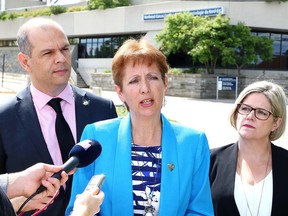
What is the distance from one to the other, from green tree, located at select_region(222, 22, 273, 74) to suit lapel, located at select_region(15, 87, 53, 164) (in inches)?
870

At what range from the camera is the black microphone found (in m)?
1.80

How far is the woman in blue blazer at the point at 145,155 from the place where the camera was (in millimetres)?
2312

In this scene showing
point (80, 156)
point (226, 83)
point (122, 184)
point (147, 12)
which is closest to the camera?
point (80, 156)

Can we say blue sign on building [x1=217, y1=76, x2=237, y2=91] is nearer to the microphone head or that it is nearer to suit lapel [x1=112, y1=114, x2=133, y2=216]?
suit lapel [x1=112, y1=114, x2=133, y2=216]

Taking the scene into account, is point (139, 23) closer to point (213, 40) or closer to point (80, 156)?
point (213, 40)

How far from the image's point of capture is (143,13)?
32.3 meters

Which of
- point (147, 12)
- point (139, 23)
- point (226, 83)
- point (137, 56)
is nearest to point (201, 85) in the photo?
point (226, 83)

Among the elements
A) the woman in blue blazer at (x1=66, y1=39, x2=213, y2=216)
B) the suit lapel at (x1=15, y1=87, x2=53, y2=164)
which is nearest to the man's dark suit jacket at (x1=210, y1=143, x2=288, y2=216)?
the woman in blue blazer at (x1=66, y1=39, x2=213, y2=216)

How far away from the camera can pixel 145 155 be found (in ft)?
8.03

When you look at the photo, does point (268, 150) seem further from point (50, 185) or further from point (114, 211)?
point (50, 185)

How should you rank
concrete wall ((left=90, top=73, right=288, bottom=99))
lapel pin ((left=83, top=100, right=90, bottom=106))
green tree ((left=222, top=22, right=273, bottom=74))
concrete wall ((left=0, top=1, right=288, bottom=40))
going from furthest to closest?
concrete wall ((left=0, top=1, right=288, bottom=40))
concrete wall ((left=90, top=73, right=288, bottom=99))
green tree ((left=222, top=22, right=273, bottom=74))
lapel pin ((left=83, top=100, right=90, bottom=106))

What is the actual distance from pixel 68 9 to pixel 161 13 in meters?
12.6

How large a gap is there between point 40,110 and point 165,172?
45.4 inches

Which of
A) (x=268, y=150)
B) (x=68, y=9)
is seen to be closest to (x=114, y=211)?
(x=268, y=150)
